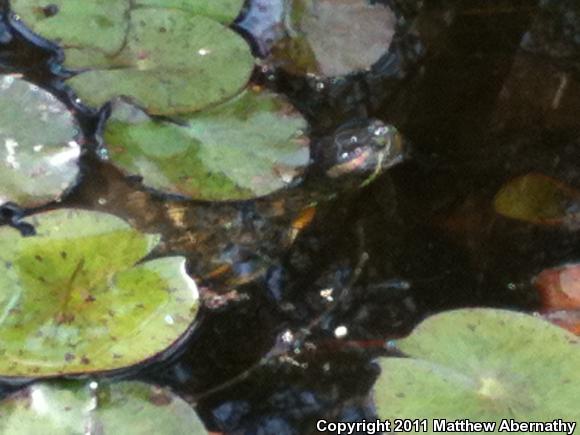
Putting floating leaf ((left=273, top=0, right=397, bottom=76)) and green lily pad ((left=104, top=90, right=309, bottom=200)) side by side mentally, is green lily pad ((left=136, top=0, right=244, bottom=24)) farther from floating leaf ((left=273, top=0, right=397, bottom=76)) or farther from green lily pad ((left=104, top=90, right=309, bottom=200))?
green lily pad ((left=104, top=90, right=309, bottom=200))

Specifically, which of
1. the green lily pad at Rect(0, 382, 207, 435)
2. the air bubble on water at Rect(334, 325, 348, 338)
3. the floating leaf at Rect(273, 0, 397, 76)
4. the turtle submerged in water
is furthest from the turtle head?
the green lily pad at Rect(0, 382, 207, 435)

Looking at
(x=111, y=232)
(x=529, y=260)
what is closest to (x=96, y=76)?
(x=111, y=232)

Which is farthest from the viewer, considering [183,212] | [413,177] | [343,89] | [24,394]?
[343,89]

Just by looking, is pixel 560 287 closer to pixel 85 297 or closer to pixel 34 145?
pixel 85 297

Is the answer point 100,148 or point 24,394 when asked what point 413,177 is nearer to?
point 100,148

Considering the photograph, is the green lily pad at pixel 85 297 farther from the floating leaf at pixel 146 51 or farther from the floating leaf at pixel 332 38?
the floating leaf at pixel 332 38

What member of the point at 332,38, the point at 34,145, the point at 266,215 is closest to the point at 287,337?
the point at 266,215

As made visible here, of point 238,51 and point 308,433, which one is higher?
point 238,51

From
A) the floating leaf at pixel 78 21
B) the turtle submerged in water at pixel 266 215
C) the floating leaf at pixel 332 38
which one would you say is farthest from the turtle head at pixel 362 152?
the floating leaf at pixel 78 21
